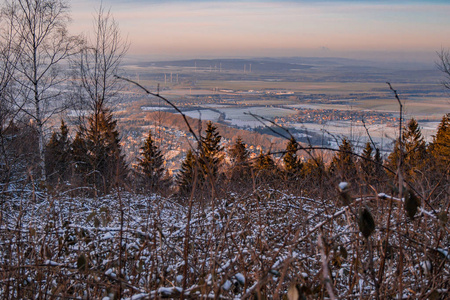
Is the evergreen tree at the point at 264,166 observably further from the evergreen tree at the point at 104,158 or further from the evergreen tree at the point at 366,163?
the evergreen tree at the point at 104,158

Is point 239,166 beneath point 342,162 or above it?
beneath

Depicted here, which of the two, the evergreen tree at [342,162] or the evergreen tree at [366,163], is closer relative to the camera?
the evergreen tree at [342,162]

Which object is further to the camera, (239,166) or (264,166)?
(264,166)

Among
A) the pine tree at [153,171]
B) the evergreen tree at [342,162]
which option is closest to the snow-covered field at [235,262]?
the evergreen tree at [342,162]

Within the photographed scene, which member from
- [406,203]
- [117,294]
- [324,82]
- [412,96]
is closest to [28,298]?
[117,294]

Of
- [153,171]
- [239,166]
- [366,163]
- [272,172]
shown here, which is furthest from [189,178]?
[239,166]

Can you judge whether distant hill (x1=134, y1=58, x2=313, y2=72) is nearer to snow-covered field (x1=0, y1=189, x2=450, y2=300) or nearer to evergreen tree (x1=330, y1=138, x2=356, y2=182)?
evergreen tree (x1=330, y1=138, x2=356, y2=182)

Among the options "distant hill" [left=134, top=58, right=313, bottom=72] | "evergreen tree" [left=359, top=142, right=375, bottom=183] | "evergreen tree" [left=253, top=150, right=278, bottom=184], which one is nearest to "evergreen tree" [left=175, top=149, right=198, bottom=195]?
"evergreen tree" [left=253, top=150, right=278, bottom=184]

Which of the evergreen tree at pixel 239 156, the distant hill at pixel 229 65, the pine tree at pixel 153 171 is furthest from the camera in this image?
the distant hill at pixel 229 65

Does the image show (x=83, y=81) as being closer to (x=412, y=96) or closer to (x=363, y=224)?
(x=363, y=224)

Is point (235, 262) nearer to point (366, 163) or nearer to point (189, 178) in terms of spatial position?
point (366, 163)

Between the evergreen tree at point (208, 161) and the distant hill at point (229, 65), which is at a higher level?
the distant hill at point (229, 65)

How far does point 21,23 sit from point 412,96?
1743 inches

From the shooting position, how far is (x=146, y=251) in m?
2.13
